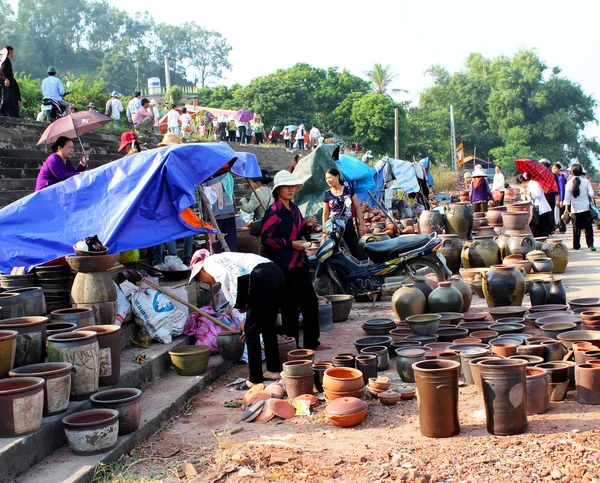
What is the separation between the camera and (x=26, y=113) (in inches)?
706

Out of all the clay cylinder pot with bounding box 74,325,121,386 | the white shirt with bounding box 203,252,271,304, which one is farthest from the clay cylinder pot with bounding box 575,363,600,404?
the clay cylinder pot with bounding box 74,325,121,386

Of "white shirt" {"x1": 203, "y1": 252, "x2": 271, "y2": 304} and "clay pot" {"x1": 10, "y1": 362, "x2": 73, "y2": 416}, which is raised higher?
"white shirt" {"x1": 203, "y1": 252, "x2": 271, "y2": 304}

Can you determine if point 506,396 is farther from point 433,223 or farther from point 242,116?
point 242,116

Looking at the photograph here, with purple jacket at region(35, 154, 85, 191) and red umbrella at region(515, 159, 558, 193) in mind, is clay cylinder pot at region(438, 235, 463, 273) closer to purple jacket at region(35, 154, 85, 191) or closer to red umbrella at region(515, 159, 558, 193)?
red umbrella at region(515, 159, 558, 193)

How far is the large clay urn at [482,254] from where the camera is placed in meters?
10.0

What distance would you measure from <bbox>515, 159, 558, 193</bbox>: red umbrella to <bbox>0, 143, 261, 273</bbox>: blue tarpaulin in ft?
26.8

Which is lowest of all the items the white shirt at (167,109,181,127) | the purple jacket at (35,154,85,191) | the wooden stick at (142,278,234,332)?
the wooden stick at (142,278,234,332)

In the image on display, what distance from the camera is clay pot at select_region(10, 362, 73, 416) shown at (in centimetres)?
412

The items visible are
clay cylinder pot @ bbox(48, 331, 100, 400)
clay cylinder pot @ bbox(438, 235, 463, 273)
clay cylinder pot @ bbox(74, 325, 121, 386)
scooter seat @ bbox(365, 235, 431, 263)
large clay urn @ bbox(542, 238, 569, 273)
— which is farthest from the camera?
clay cylinder pot @ bbox(438, 235, 463, 273)

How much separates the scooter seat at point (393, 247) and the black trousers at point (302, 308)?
225cm

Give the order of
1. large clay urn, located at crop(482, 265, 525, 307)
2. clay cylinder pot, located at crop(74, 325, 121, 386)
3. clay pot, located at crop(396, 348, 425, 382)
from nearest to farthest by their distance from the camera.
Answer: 1. clay cylinder pot, located at crop(74, 325, 121, 386)
2. clay pot, located at crop(396, 348, 425, 382)
3. large clay urn, located at crop(482, 265, 525, 307)

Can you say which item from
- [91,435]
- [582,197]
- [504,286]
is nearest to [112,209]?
[91,435]

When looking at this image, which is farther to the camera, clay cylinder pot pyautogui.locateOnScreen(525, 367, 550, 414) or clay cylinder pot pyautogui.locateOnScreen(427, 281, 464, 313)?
clay cylinder pot pyautogui.locateOnScreen(427, 281, 464, 313)

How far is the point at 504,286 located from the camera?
7.68m
